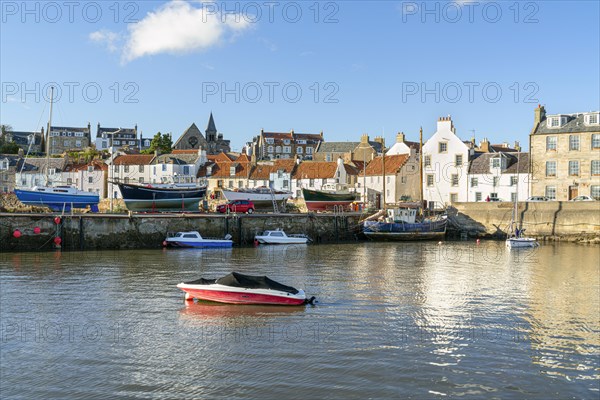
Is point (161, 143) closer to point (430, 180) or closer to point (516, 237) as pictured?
point (430, 180)

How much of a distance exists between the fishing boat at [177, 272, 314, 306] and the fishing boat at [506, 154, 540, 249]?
30.9 m

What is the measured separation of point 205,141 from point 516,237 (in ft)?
302

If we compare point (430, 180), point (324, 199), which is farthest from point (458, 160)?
point (324, 199)

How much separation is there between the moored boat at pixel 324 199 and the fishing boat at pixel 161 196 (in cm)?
1244

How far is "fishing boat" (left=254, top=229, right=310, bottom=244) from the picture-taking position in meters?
52.0

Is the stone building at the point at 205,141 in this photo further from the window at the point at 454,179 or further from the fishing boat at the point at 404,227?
the fishing boat at the point at 404,227

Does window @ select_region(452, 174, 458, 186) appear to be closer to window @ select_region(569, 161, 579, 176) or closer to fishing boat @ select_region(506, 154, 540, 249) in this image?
fishing boat @ select_region(506, 154, 540, 249)

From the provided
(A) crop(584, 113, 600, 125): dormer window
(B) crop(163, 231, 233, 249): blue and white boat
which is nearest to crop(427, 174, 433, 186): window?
(A) crop(584, 113, 600, 125): dormer window

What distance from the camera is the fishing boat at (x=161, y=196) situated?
185ft

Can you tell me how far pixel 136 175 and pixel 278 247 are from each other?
4740 cm

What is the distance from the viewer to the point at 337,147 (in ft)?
397

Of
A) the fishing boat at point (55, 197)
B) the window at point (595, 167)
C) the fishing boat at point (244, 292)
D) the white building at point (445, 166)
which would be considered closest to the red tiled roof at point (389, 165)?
the white building at point (445, 166)

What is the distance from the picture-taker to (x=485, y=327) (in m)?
19.9

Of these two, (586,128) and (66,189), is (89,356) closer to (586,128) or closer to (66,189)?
(66,189)
